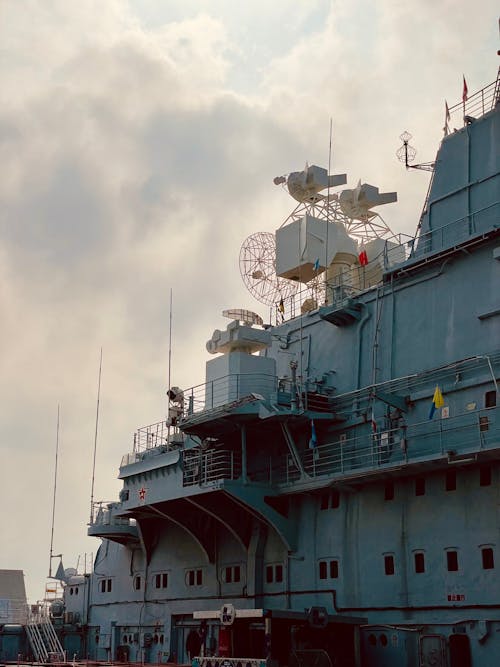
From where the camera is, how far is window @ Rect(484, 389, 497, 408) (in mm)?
25469

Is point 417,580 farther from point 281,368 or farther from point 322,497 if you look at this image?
point 281,368

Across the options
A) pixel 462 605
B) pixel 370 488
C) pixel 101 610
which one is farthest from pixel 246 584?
pixel 101 610

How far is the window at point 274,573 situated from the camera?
1230 inches

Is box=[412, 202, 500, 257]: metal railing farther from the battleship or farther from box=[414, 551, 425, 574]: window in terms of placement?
box=[414, 551, 425, 574]: window

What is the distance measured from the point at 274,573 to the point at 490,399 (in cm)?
1102

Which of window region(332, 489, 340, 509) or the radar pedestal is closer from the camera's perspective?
window region(332, 489, 340, 509)

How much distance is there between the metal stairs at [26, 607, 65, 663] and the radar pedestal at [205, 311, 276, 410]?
1676 centimetres

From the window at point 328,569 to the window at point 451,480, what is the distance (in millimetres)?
5356

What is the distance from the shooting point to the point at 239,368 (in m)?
32.6

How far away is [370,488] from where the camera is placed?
28500 millimetres

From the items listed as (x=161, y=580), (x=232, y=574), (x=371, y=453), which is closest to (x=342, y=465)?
(x=371, y=453)

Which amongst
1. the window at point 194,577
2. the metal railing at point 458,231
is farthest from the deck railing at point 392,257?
the window at point 194,577

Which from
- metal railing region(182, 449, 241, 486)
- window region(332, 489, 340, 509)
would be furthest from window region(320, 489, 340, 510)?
metal railing region(182, 449, 241, 486)

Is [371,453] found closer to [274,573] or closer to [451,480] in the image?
[451,480]
